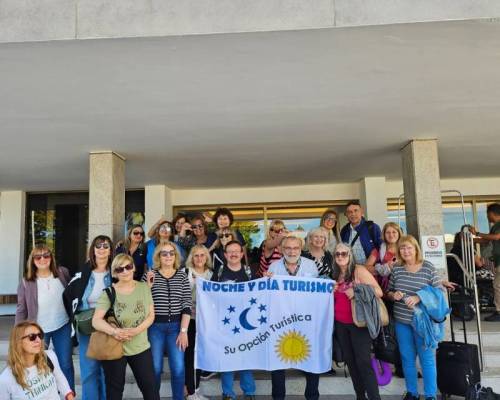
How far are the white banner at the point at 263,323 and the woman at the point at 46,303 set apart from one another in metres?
1.26

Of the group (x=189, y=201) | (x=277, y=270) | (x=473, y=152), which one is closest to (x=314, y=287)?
(x=277, y=270)

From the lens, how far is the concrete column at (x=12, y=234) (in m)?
10.2

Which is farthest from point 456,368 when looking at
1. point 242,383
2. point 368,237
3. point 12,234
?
point 12,234

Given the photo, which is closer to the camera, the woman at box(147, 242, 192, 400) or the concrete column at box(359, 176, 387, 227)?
the woman at box(147, 242, 192, 400)

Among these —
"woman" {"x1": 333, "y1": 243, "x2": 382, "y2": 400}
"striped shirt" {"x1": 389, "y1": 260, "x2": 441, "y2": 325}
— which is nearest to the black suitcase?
"striped shirt" {"x1": 389, "y1": 260, "x2": 441, "y2": 325}

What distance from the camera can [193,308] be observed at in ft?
15.4

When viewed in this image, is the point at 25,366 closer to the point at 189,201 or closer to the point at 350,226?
the point at 350,226

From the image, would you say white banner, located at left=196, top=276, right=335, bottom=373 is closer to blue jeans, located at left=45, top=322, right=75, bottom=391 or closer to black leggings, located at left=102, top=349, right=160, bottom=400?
black leggings, located at left=102, top=349, right=160, bottom=400

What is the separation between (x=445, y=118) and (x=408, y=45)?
220 centimetres

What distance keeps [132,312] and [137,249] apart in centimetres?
187

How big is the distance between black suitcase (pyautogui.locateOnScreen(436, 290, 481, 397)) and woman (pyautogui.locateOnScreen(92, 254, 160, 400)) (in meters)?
2.76

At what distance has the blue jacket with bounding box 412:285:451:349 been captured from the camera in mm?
4148

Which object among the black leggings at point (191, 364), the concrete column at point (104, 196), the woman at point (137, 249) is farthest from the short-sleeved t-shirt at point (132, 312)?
the concrete column at point (104, 196)

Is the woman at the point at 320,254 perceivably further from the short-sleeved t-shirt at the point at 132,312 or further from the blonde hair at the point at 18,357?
the blonde hair at the point at 18,357
